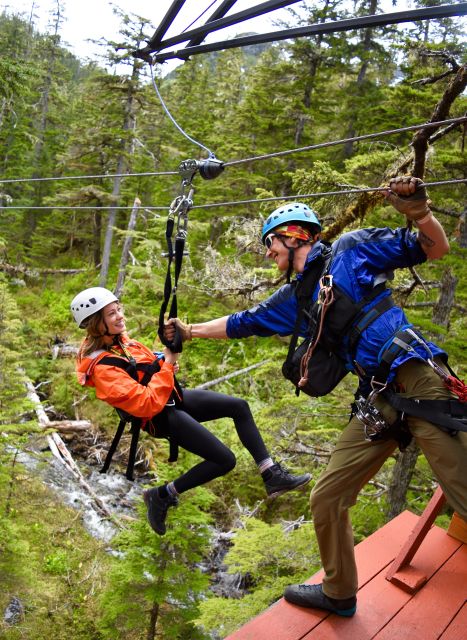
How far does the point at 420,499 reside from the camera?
844cm

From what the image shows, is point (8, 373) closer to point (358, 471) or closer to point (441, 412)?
point (358, 471)

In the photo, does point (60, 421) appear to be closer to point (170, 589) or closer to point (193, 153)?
point (170, 589)

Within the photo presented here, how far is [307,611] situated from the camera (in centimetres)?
370

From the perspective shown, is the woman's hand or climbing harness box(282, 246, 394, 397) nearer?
climbing harness box(282, 246, 394, 397)

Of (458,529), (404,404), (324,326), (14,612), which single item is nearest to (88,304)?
(324,326)

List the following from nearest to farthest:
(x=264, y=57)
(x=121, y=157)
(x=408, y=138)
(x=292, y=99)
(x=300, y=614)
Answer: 1. (x=300, y=614)
2. (x=408, y=138)
3. (x=292, y=99)
4. (x=121, y=157)
5. (x=264, y=57)

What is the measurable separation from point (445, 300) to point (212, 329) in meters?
4.27

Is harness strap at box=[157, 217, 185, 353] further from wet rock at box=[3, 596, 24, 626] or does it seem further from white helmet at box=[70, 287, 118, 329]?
wet rock at box=[3, 596, 24, 626]

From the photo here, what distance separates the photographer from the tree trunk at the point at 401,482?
22.9ft

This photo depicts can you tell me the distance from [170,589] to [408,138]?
11690mm

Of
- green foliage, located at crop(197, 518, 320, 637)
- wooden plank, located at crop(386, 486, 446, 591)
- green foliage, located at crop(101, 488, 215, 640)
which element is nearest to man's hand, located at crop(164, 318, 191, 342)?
wooden plank, located at crop(386, 486, 446, 591)

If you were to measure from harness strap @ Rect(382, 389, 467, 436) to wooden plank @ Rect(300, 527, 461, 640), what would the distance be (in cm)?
163

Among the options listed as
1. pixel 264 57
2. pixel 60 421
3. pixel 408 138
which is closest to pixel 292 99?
pixel 408 138

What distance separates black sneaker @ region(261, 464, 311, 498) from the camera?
3.87 meters
